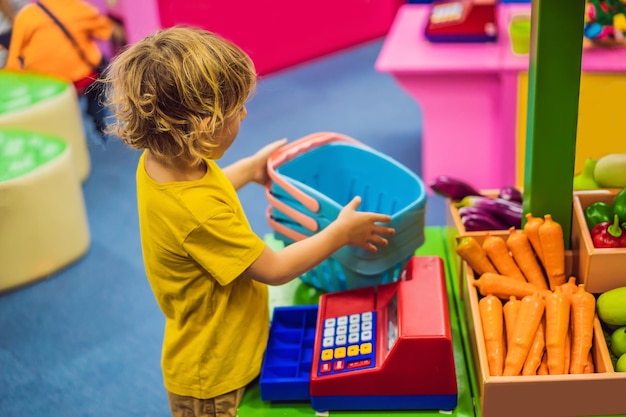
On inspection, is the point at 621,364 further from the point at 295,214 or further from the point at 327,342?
the point at 295,214

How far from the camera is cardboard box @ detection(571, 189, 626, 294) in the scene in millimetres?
1319

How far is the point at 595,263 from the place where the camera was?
133 centimetres

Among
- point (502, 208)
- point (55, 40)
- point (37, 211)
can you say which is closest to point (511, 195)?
point (502, 208)

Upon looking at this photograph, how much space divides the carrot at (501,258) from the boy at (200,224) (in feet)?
0.62

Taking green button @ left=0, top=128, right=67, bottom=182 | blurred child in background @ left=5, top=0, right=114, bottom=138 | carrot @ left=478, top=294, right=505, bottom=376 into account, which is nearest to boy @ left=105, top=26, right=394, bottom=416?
carrot @ left=478, top=294, right=505, bottom=376

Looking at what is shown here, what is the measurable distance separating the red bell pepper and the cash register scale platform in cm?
28

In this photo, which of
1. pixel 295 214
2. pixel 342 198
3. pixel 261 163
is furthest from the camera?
pixel 342 198

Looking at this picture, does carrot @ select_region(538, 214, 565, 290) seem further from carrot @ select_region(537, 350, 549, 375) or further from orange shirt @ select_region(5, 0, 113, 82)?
orange shirt @ select_region(5, 0, 113, 82)

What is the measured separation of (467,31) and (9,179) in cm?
175

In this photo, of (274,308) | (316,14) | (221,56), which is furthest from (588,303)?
(316,14)

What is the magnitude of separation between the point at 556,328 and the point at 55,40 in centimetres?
236

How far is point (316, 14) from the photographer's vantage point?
4723 millimetres

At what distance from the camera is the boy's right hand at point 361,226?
1.36m

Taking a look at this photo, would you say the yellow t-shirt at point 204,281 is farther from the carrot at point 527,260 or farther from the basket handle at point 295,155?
the carrot at point 527,260
